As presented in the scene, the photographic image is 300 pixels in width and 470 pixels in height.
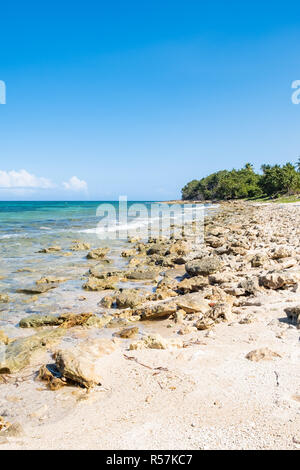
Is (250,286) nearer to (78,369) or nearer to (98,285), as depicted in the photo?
(78,369)

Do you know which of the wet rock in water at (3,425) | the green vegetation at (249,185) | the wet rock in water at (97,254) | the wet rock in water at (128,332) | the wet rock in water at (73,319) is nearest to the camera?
the wet rock in water at (3,425)

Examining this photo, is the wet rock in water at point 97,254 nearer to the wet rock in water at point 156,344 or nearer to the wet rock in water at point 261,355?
the wet rock in water at point 156,344

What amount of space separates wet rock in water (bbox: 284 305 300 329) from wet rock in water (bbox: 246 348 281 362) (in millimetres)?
1054

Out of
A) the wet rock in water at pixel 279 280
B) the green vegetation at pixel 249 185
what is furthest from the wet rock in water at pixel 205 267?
the green vegetation at pixel 249 185

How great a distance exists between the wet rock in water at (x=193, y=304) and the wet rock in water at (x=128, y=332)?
48.1 inches

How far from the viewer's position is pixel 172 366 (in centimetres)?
409

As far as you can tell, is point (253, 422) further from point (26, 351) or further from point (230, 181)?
point (230, 181)

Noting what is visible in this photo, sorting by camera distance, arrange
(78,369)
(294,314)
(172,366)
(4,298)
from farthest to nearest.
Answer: (4,298) < (294,314) < (172,366) < (78,369)

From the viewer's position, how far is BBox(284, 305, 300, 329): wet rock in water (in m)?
4.89

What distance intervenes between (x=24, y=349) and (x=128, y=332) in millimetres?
1777

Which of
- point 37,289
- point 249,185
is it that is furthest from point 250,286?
point 249,185

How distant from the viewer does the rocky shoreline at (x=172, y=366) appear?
2.89 metres

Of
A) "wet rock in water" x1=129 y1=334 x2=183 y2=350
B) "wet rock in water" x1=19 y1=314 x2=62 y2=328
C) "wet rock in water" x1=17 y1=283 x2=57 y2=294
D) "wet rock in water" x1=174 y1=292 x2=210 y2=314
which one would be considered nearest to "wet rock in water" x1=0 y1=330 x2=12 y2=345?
"wet rock in water" x1=19 y1=314 x2=62 y2=328

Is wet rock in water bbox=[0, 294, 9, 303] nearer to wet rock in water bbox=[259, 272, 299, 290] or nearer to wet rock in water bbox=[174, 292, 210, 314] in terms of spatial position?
wet rock in water bbox=[174, 292, 210, 314]
